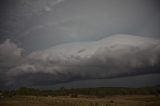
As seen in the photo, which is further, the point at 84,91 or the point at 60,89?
the point at 60,89

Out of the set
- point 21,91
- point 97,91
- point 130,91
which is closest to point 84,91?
point 97,91

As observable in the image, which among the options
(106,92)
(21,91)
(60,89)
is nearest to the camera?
(21,91)

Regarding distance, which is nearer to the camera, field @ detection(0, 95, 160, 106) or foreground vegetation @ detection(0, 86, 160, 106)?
field @ detection(0, 95, 160, 106)

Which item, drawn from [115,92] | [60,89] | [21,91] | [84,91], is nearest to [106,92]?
[115,92]

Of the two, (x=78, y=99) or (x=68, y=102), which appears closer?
(x=68, y=102)

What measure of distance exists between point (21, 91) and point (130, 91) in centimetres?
5286

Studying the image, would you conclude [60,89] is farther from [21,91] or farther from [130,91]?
[130,91]

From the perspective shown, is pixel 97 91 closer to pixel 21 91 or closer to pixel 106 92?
pixel 106 92

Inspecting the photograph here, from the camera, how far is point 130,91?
104500 mm

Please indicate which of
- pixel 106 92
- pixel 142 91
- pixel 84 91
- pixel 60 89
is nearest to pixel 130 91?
pixel 142 91

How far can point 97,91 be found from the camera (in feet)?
340

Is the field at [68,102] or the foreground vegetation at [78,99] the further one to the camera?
the foreground vegetation at [78,99]

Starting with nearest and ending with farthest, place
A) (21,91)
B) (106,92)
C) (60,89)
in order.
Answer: (21,91), (106,92), (60,89)

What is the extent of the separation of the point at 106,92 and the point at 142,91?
1836 cm
